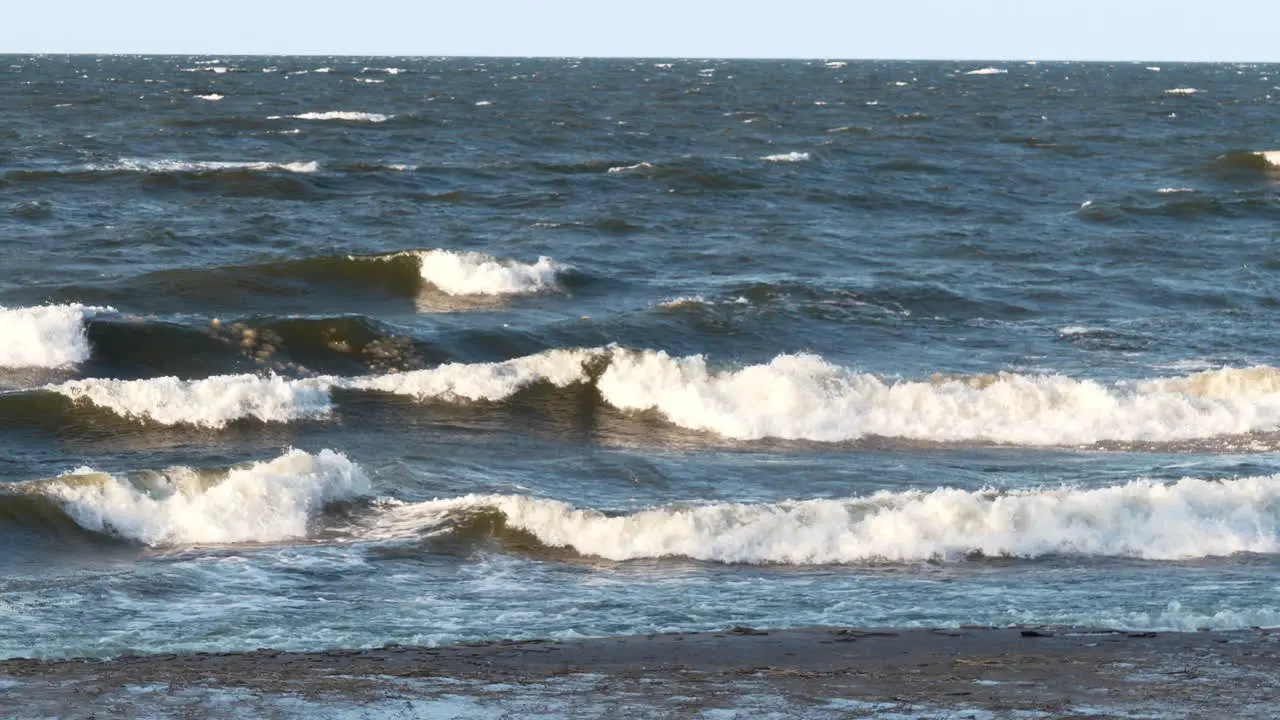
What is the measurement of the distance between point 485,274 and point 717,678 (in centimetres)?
1784

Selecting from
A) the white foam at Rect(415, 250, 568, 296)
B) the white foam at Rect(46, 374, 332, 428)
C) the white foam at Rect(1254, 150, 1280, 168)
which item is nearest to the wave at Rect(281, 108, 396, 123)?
the white foam at Rect(1254, 150, 1280, 168)

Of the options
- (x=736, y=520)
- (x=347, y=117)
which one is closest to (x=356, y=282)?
(x=736, y=520)

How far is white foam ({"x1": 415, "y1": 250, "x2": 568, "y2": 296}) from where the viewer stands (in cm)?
2612

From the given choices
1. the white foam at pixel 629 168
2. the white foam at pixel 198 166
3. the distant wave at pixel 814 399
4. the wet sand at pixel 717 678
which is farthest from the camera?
the white foam at pixel 629 168

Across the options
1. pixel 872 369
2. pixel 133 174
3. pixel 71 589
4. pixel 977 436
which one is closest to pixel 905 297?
pixel 872 369

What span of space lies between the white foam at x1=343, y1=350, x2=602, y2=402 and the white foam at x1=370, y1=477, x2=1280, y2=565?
5.53m

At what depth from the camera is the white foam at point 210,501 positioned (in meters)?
12.9

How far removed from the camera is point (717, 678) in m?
9.08

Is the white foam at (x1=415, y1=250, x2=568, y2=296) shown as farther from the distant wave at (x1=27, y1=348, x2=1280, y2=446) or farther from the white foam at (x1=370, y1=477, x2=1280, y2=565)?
the white foam at (x1=370, y1=477, x2=1280, y2=565)

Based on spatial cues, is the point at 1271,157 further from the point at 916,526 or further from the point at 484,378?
the point at 916,526

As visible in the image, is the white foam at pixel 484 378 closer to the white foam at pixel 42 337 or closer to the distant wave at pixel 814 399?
the distant wave at pixel 814 399

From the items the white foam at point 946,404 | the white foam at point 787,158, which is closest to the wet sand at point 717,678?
the white foam at point 946,404

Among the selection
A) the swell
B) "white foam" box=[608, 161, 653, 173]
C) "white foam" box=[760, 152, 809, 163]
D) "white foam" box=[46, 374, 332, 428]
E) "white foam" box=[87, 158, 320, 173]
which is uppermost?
"white foam" box=[760, 152, 809, 163]

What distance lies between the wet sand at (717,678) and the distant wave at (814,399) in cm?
766
